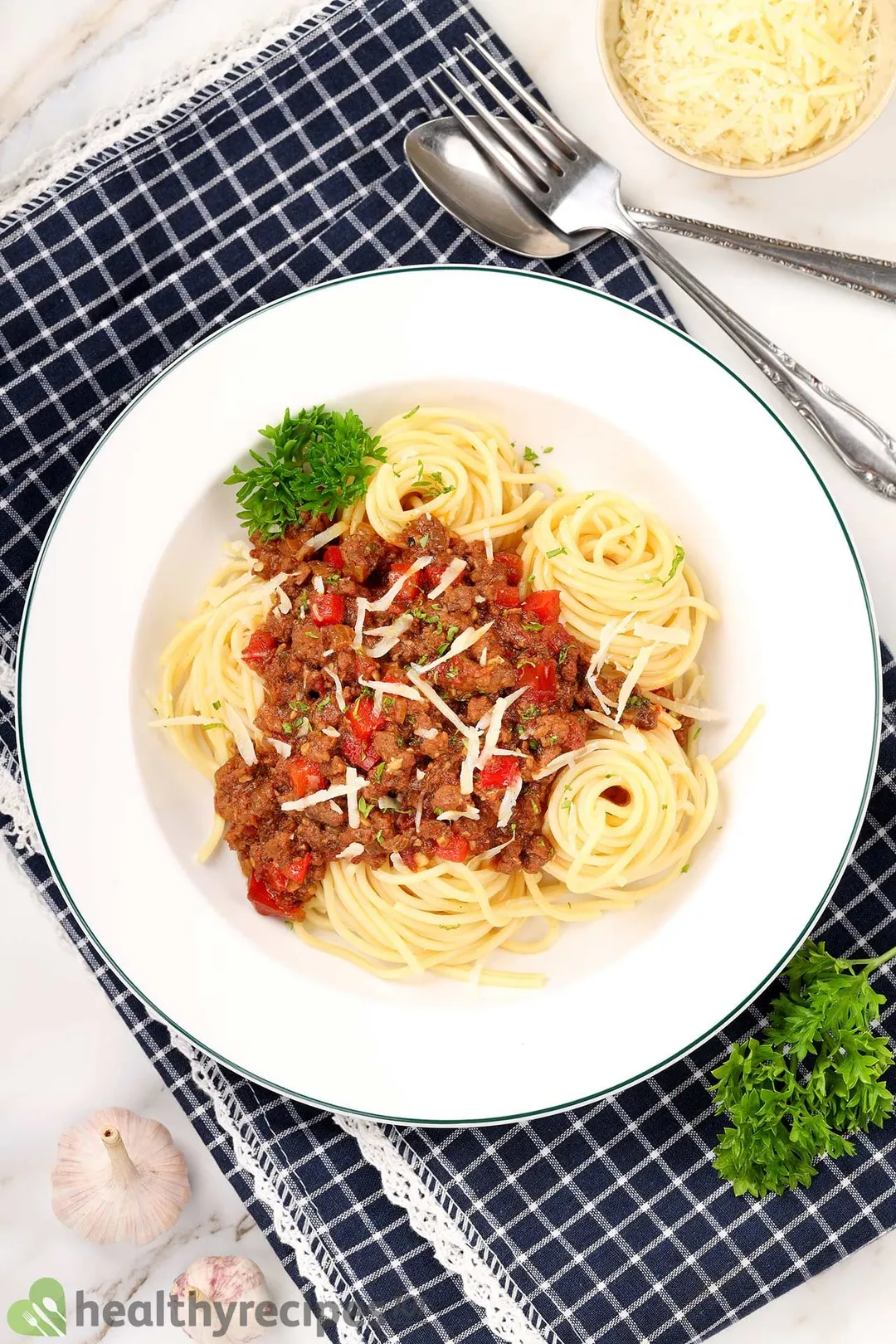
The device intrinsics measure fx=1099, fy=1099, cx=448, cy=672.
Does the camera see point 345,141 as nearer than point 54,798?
No

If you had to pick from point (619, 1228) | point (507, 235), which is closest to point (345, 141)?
point (507, 235)

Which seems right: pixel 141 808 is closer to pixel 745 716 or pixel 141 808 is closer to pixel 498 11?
pixel 745 716

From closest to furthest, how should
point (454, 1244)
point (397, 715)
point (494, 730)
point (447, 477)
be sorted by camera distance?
point (494, 730) → point (397, 715) → point (447, 477) → point (454, 1244)

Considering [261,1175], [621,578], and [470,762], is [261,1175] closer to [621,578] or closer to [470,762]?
[470,762]

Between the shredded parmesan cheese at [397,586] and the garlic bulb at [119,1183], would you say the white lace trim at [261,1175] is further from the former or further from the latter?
the shredded parmesan cheese at [397,586]

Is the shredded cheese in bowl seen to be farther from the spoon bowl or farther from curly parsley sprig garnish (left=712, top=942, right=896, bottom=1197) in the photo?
curly parsley sprig garnish (left=712, top=942, right=896, bottom=1197)

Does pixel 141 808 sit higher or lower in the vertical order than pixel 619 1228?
higher

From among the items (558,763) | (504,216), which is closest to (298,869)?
(558,763)
